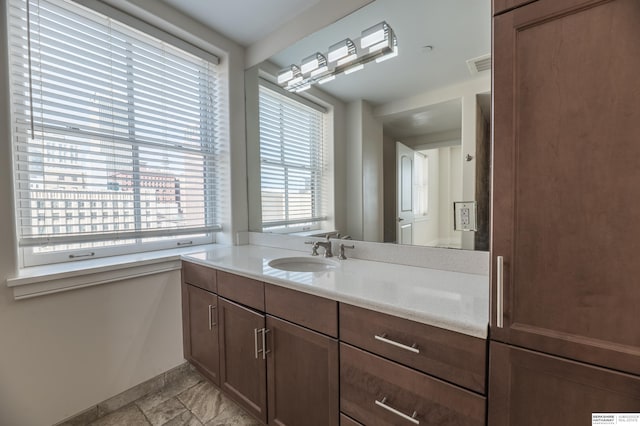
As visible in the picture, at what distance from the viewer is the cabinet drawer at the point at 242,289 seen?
51.9 inches

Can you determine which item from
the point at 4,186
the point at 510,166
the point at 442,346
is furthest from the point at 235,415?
the point at 510,166

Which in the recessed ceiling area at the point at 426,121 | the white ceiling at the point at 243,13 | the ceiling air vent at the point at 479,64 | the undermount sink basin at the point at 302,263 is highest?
the white ceiling at the point at 243,13

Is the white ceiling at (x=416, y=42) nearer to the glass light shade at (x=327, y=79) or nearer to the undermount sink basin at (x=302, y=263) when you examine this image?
the glass light shade at (x=327, y=79)

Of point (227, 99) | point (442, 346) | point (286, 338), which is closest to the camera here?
point (442, 346)

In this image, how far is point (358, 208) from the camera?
1.72m

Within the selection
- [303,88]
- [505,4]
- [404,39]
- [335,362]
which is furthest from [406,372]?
[303,88]

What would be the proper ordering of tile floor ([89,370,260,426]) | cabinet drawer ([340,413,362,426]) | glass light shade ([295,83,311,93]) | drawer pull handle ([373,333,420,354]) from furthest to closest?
glass light shade ([295,83,311,93]) < tile floor ([89,370,260,426]) < cabinet drawer ([340,413,362,426]) < drawer pull handle ([373,333,420,354])

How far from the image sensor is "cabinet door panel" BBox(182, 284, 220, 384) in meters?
1.57

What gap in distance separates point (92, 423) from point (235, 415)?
77 cm

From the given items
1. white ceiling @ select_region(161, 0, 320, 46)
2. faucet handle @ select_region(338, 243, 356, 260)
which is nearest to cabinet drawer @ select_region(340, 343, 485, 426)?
faucet handle @ select_region(338, 243, 356, 260)

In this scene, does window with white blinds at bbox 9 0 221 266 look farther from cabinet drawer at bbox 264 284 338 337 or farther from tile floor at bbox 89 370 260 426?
cabinet drawer at bbox 264 284 338 337

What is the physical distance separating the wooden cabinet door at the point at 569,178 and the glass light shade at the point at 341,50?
109 centimetres

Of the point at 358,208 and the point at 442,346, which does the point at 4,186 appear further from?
the point at 442,346

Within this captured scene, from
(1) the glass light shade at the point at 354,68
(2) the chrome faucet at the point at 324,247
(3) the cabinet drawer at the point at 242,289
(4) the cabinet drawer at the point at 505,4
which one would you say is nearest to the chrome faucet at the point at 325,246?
(2) the chrome faucet at the point at 324,247
